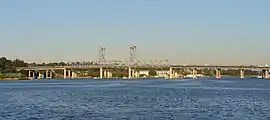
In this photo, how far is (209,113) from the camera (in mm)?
46188

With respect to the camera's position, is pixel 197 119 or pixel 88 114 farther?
pixel 88 114

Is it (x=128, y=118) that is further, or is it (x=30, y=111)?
(x=30, y=111)

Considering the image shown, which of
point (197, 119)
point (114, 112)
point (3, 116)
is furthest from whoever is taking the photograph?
point (114, 112)

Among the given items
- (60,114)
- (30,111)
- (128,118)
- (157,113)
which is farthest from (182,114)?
(30,111)

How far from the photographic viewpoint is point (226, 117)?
43.1 m

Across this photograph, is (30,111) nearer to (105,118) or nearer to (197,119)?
(105,118)

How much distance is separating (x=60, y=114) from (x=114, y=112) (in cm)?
488

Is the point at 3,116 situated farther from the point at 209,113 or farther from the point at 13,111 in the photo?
the point at 209,113

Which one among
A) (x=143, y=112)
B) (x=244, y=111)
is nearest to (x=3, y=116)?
(x=143, y=112)

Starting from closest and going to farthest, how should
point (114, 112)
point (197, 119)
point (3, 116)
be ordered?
point (197, 119)
point (3, 116)
point (114, 112)

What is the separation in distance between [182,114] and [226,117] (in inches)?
159

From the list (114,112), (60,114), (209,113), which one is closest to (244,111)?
(209,113)

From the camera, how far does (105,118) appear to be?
1639 inches

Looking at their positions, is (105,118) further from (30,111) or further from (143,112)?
(30,111)
